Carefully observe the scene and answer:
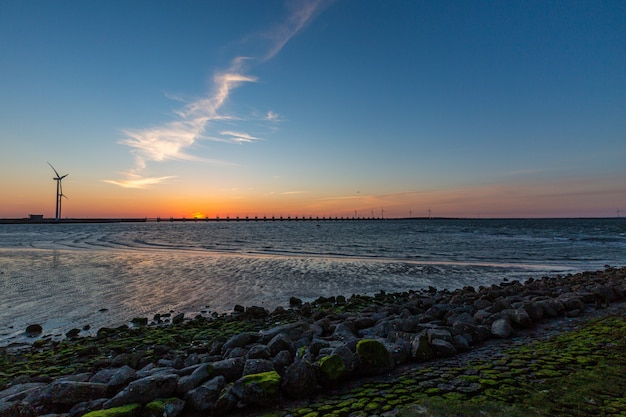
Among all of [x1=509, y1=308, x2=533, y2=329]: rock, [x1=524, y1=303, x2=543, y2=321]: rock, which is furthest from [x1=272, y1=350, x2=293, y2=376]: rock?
[x1=524, y1=303, x2=543, y2=321]: rock

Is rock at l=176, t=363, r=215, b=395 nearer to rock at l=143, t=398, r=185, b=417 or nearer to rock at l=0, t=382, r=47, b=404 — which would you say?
rock at l=143, t=398, r=185, b=417

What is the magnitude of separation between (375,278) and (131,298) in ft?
42.6

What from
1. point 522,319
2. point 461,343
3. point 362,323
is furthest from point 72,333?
point 522,319

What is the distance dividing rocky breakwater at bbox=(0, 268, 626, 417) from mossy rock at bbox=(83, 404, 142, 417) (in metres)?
0.01

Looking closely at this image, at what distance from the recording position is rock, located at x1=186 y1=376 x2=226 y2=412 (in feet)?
17.6

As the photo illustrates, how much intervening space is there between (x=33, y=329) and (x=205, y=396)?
364 inches

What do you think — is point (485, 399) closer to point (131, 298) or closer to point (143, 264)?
point (131, 298)

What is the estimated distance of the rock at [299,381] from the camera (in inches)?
223

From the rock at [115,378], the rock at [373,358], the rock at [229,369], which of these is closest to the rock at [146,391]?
the rock at [115,378]

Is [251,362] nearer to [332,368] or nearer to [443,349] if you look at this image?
[332,368]

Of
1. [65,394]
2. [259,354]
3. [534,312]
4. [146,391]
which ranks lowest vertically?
[65,394]

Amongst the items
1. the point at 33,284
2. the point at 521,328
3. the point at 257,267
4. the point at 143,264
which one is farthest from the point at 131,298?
the point at 521,328

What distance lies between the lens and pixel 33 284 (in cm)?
1833

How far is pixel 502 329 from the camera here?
8.23 m
